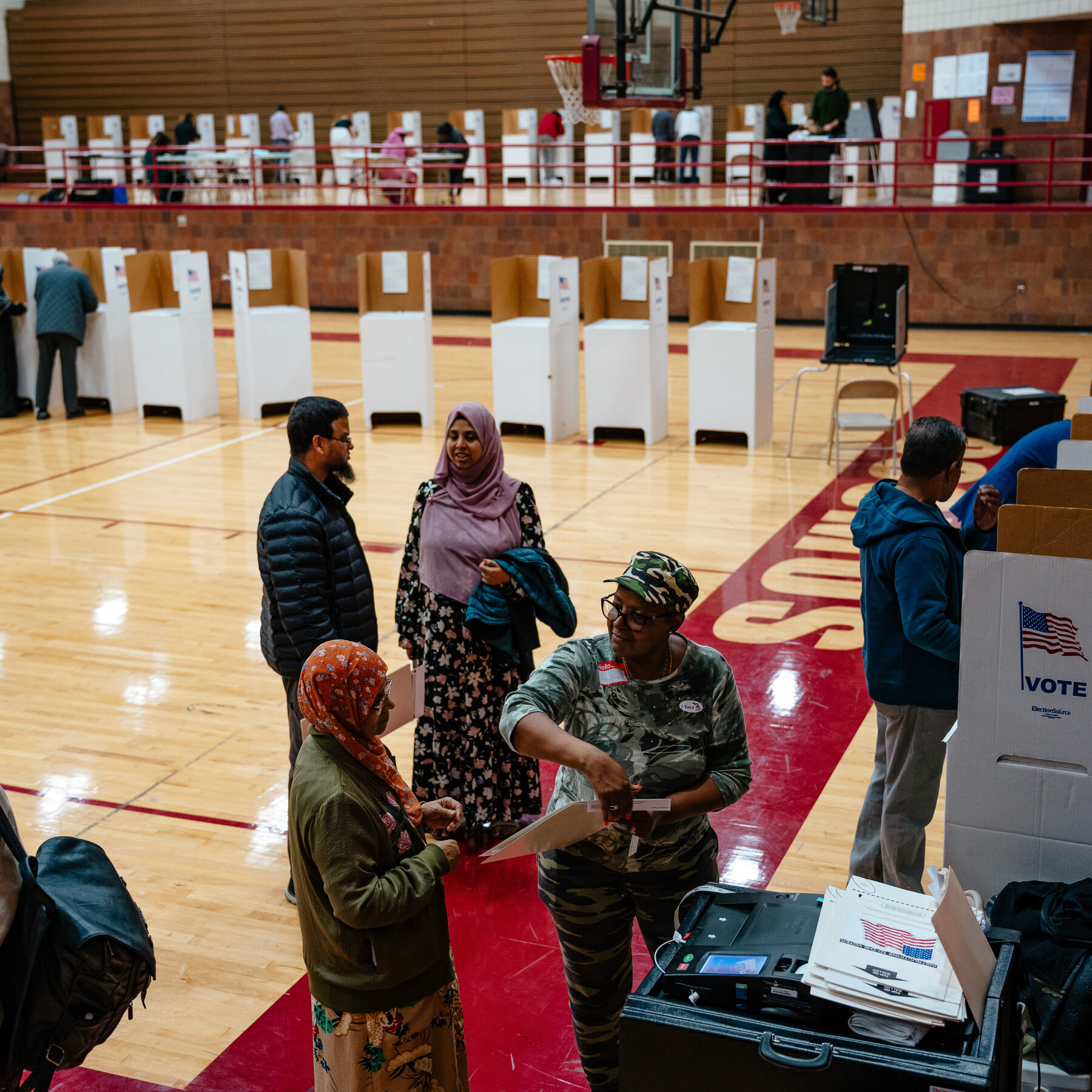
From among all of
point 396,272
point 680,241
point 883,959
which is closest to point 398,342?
point 396,272

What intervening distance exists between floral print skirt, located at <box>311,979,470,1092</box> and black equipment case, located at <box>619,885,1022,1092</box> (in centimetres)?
58

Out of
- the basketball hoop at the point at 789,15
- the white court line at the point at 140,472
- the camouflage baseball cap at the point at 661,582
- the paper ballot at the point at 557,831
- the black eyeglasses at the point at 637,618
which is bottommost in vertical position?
the white court line at the point at 140,472

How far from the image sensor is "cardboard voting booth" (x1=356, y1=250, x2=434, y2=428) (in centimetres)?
1106

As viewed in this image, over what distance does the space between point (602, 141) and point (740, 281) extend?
11.3 meters

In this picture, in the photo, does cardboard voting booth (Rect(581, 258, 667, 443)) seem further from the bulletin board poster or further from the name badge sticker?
the bulletin board poster

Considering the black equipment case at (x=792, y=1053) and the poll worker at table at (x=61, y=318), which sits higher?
the poll worker at table at (x=61, y=318)

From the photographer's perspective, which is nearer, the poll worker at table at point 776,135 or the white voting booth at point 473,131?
the poll worker at table at point 776,135

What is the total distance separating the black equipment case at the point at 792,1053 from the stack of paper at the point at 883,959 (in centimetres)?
4

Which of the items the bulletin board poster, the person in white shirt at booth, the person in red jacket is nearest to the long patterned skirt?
the bulletin board poster

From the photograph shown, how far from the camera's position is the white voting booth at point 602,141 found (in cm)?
2027

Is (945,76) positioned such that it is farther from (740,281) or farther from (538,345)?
(538,345)

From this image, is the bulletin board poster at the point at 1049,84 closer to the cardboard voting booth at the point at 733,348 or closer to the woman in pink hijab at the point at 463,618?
the cardboard voting booth at the point at 733,348

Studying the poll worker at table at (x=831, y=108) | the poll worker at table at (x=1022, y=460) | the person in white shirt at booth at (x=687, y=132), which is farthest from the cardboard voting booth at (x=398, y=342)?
the person in white shirt at booth at (x=687, y=132)

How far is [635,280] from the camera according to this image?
10672 mm
